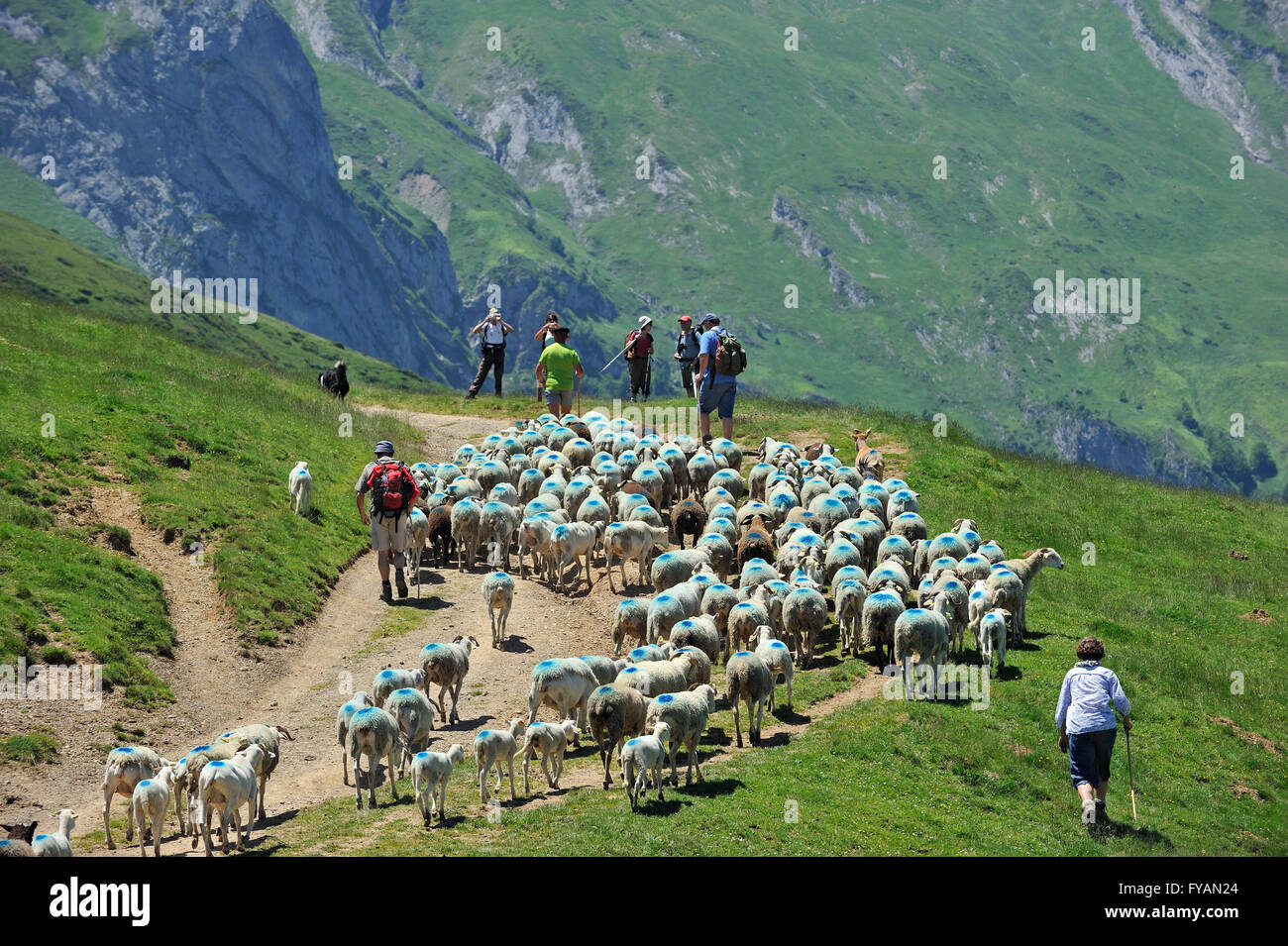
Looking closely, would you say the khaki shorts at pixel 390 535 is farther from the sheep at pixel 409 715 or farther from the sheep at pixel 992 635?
the sheep at pixel 992 635

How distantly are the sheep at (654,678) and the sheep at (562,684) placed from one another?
1.71 ft

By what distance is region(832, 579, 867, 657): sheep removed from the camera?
24672 millimetres

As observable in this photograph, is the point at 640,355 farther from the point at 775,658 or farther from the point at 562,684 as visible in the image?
the point at 562,684

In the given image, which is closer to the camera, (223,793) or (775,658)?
(223,793)

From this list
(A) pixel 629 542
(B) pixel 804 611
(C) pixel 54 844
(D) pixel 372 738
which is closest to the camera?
(C) pixel 54 844

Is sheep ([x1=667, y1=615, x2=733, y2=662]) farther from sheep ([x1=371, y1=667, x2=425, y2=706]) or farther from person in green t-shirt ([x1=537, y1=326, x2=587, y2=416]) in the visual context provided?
person in green t-shirt ([x1=537, y1=326, x2=587, y2=416])

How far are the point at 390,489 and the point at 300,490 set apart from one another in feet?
16.0

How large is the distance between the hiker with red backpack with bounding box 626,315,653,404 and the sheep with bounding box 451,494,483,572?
1164cm

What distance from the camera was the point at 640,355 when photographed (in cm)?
4312

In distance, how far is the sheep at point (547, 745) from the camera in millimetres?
18828

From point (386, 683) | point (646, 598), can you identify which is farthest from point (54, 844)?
point (646, 598)

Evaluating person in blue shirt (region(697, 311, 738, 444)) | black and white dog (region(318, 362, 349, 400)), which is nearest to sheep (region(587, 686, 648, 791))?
person in blue shirt (region(697, 311, 738, 444))

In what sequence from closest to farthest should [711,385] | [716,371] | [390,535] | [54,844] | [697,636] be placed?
[54,844]
[697,636]
[390,535]
[716,371]
[711,385]

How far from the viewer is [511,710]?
73.8 ft
